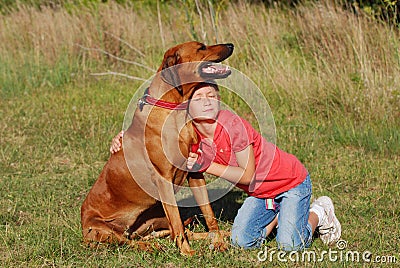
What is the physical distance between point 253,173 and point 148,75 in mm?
5292

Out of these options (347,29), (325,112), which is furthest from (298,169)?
(347,29)

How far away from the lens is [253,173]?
172 inches

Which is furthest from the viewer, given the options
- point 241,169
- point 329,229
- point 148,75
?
point 148,75

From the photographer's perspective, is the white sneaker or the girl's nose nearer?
the girl's nose

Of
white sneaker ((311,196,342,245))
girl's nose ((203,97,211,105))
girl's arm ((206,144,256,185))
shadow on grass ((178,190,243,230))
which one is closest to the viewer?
girl's arm ((206,144,256,185))

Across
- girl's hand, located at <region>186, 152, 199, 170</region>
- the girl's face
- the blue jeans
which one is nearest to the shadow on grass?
the blue jeans

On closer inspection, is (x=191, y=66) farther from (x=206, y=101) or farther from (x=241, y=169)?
(x=241, y=169)

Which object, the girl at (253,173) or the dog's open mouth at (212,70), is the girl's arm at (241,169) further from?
the dog's open mouth at (212,70)

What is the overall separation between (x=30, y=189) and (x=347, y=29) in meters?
4.71

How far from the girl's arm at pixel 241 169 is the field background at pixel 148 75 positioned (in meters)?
0.52

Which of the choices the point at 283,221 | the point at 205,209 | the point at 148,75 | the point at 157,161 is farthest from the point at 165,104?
the point at 148,75

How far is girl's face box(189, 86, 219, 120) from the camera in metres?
4.44

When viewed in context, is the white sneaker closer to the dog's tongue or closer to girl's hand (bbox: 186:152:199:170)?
girl's hand (bbox: 186:152:199:170)

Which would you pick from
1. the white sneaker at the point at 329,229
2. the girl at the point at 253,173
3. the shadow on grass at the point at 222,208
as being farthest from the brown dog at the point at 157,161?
the white sneaker at the point at 329,229
